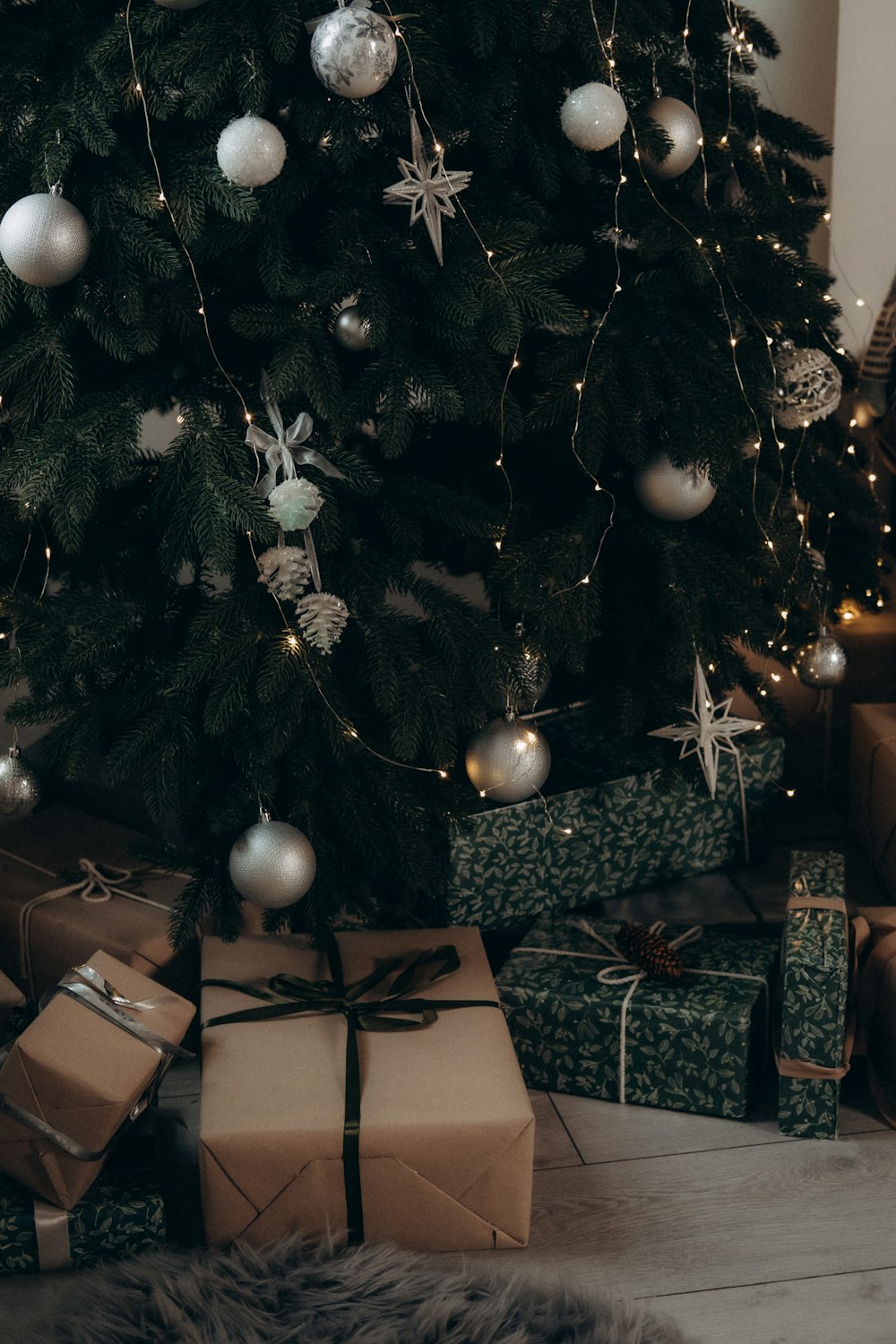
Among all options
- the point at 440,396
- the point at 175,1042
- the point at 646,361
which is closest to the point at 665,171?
the point at 646,361

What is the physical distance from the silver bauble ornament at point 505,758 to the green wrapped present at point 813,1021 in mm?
329

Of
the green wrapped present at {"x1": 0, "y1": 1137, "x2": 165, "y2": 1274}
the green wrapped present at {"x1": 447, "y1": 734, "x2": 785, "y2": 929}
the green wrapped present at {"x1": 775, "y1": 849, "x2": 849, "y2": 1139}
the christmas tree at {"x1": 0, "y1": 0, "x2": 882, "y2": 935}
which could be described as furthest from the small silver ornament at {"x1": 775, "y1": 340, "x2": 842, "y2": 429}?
the green wrapped present at {"x1": 0, "y1": 1137, "x2": 165, "y2": 1274}

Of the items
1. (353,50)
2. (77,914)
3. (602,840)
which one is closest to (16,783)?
(77,914)

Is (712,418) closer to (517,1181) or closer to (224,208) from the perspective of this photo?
(224,208)

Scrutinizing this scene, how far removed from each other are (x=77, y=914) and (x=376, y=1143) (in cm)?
54

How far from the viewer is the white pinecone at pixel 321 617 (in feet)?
4.05

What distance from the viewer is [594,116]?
4.02 feet

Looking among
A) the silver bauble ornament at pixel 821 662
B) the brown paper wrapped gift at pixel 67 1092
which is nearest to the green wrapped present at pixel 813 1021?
the silver bauble ornament at pixel 821 662

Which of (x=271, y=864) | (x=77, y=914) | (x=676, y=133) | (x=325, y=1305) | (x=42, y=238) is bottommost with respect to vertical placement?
(x=325, y=1305)

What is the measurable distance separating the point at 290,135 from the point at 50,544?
1.71 feet

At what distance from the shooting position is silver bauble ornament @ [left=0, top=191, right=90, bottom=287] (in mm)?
1114

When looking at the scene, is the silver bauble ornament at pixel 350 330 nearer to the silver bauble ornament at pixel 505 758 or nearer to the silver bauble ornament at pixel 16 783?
the silver bauble ornament at pixel 505 758

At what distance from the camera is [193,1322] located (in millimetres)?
1070

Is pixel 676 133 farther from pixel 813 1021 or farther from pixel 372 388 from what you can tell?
pixel 813 1021
